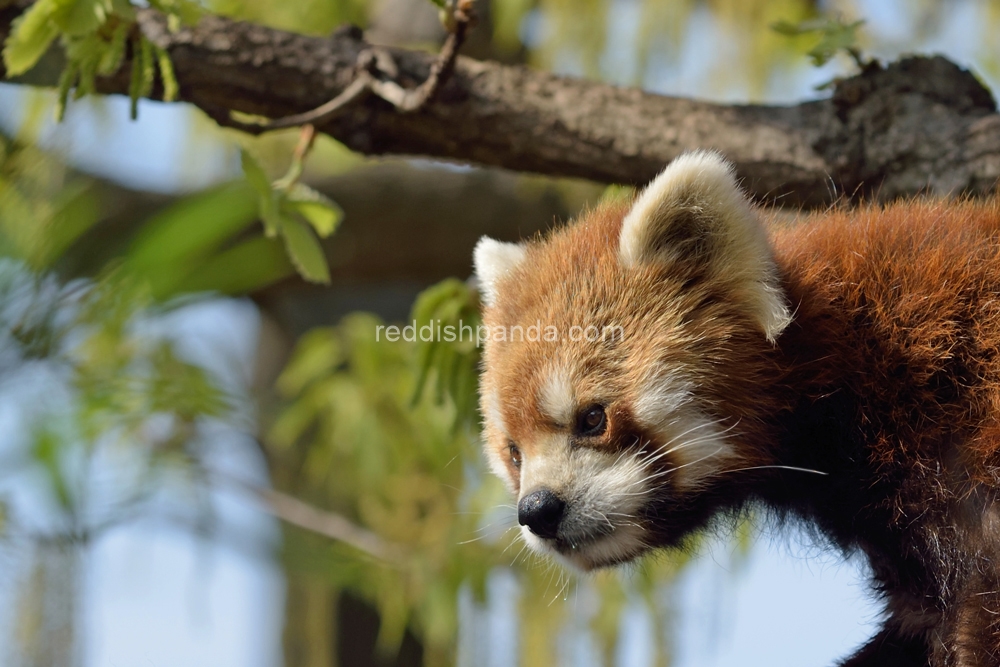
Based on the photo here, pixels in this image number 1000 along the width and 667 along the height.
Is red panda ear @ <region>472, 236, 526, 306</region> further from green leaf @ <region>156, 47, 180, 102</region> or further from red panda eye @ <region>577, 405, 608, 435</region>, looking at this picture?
green leaf @ <region>156, 47, 180, 102</region>

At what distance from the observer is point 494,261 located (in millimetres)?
2775

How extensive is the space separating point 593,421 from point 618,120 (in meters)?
1.11

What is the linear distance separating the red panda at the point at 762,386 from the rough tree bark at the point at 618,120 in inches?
21.7

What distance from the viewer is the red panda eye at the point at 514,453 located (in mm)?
2488

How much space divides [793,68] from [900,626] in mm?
2721

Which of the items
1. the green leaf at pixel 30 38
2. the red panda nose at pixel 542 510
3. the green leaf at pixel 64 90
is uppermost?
the green leaf at pixel 30 38

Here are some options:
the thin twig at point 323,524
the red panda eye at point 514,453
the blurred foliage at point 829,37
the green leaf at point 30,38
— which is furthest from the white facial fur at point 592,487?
the thin twig at point 323,524

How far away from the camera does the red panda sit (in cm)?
221

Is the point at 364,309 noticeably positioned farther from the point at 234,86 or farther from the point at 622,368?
the point at 622,368

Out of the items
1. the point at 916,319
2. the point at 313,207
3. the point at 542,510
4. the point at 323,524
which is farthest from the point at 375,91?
the point at 323,524

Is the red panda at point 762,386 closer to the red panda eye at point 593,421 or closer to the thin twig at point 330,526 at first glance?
the red panda eye at point 593,421

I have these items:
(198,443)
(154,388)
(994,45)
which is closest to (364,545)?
(198,443)

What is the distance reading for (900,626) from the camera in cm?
259

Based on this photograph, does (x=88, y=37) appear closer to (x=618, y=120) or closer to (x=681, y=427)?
(x=618, y=120)
